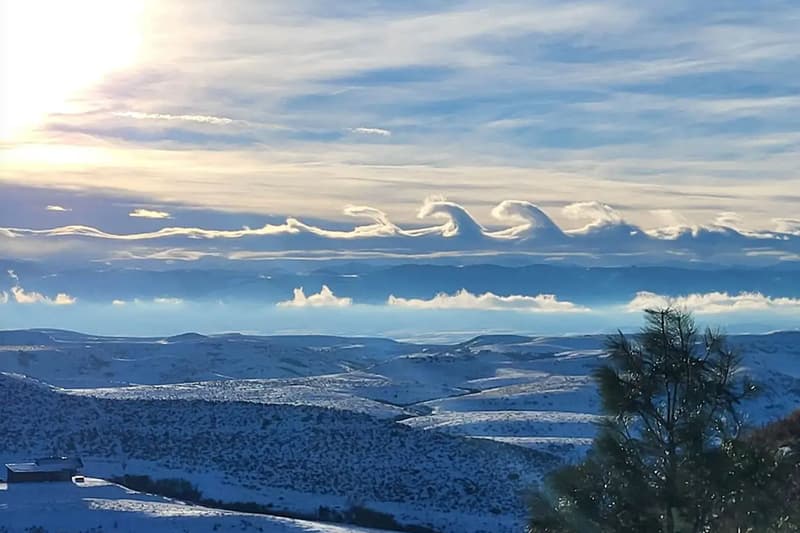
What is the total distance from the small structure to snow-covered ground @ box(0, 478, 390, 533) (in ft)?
3.78

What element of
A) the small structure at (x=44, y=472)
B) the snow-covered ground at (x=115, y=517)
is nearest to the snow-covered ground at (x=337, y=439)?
the small structure at (x=44, y=472)

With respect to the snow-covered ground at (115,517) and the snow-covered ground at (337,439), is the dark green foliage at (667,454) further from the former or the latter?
the snow-covered ground at (115,517)

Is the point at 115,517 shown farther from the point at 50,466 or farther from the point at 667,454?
the point at 667,454

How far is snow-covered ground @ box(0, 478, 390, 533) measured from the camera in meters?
26.6

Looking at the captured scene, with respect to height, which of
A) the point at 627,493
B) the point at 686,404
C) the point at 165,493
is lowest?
the point at 165,493

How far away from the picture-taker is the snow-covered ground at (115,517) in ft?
87.4

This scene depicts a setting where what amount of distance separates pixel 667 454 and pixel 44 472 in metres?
25.2

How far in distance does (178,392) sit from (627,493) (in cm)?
5698

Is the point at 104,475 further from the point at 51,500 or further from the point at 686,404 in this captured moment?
the point at 686,404

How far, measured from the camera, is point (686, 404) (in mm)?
10484

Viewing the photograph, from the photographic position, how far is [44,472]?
106 ft

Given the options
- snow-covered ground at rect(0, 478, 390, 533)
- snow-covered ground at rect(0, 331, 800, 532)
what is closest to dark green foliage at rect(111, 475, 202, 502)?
snow-covered ground at rect(0, 331, 800, 532)

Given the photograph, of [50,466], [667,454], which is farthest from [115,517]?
[667,454]

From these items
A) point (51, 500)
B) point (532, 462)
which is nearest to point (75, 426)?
point (51, 500)
